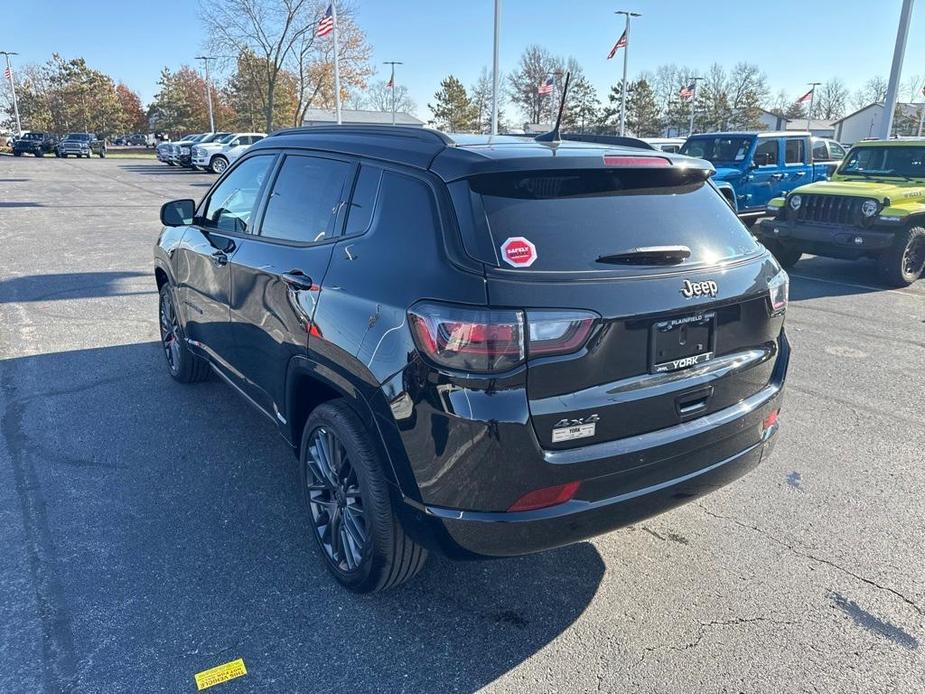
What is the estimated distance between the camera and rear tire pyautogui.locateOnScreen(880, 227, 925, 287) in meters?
8.85

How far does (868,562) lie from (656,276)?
71.7 inches

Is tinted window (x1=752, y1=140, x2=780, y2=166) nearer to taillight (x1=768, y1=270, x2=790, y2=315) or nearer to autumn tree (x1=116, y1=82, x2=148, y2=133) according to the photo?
taillight (x1=768, y1=270, x2=790, y2=315)

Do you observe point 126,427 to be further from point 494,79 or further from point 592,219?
point 494,79

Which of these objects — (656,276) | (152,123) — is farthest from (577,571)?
(152,123)

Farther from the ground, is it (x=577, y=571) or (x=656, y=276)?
(x=656, y=276)

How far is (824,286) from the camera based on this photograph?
927 cm

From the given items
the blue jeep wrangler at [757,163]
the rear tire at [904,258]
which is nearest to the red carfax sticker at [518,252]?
the rear tire at [904,258]

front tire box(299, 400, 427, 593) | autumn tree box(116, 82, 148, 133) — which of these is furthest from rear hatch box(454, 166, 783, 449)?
autumn tree box(116, 82, 148, 133)

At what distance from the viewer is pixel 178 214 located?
15.0 feet

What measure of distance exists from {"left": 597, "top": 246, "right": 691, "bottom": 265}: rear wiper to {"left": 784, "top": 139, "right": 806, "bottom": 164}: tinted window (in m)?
12.5

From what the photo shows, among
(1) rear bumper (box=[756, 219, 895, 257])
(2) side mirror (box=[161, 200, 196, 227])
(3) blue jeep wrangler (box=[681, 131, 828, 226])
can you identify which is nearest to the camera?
(2) side mirror (box=[161, 200, 196, 227])

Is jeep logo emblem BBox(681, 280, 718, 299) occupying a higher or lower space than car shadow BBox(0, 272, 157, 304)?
higher

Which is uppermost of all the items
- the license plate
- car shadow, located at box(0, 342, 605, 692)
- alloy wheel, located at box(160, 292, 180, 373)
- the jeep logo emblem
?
the jeep logo emblem

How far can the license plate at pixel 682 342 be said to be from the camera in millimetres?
2416
